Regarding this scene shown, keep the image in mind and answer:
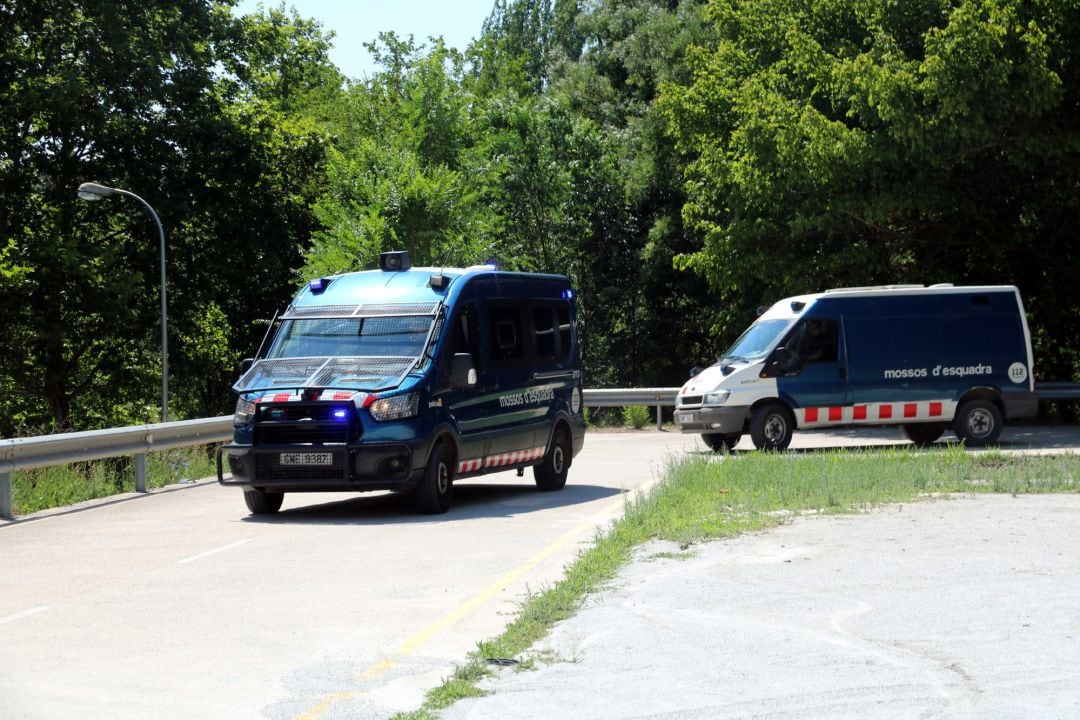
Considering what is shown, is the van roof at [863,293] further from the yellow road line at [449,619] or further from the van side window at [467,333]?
the yellow road line at [449,619]

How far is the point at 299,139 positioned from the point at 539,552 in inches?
1419

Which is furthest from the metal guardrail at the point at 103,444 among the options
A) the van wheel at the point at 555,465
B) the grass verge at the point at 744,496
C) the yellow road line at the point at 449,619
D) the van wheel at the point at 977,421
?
the van wheel at the point at 977,421

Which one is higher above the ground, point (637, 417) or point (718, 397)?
point (718, 397)

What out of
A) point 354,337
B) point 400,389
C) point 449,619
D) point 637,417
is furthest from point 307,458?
point 637,417

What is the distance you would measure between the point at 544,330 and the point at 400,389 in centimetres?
341

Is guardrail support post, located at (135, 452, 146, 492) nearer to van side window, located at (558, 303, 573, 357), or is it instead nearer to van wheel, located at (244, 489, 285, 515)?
van wheel, located at (244, 489, 285, 515)

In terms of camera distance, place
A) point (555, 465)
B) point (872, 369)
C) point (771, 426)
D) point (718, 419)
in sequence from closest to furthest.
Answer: point (555, 465)
point (718, 419)
point (771, 426)
point (872, 369)

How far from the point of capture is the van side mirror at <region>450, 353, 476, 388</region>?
14523mm

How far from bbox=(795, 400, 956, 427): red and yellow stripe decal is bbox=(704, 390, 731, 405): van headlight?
1107 millimetres

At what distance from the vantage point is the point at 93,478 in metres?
18.1

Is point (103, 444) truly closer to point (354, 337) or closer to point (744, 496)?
point (354, 337)

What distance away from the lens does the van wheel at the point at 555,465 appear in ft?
55.7

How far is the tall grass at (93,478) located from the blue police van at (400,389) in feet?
7.17

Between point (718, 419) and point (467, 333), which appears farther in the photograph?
point (718, 419)
